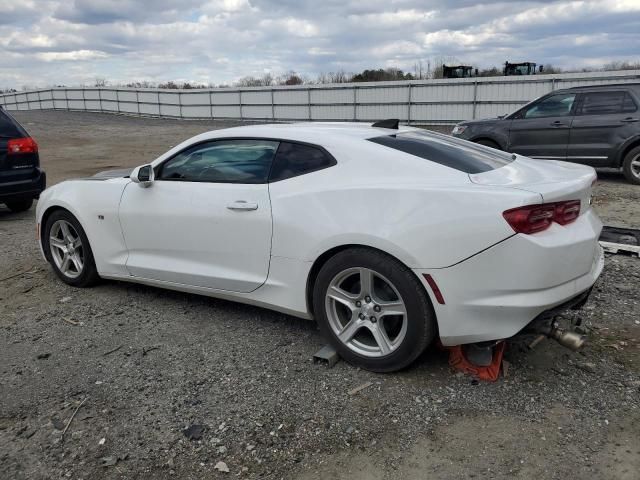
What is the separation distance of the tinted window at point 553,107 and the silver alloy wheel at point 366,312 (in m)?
8.58

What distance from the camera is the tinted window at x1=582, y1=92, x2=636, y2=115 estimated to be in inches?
388

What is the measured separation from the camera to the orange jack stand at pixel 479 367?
3.38 m

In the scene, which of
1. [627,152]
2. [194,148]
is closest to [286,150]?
[194,148]

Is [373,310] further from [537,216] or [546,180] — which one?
[546,180]

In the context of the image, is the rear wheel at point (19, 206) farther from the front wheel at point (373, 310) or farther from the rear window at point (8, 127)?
the front wheel at point (373, 310)

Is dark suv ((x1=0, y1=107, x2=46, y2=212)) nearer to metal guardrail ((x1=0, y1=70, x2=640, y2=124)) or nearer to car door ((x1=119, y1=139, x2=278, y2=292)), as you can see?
car door ((x1=119, y1=139, x2=278, y2=292))

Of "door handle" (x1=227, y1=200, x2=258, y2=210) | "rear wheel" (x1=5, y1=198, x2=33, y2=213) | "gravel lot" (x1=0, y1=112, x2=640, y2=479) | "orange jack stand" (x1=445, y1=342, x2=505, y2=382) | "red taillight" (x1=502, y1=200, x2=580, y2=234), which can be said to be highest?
"red taillight" (x1=502, y1=200, x2=580, y2=234)

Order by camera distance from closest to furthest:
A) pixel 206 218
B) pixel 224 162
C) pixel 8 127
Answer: pixel 206 218
pixel 224 162
pixel 8 127

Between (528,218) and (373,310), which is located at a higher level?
(528,218)

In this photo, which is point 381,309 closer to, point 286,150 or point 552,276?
point 552,276

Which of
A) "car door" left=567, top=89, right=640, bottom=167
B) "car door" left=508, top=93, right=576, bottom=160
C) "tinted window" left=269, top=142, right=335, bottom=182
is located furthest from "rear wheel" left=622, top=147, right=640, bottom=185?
"tinted window" left=269, top=142, right=335, bottom=182

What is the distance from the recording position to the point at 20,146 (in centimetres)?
797

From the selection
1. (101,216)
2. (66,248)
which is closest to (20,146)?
(66,248)

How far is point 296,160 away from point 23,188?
594 centimetres
